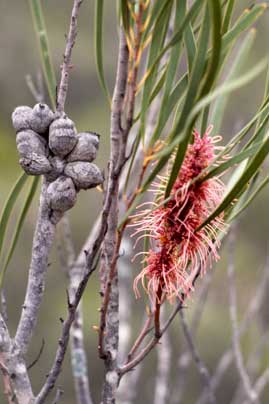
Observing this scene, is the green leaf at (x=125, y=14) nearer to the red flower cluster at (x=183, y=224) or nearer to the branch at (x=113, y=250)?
the branch at (x=113, y=250)

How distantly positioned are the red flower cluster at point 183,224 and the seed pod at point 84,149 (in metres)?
0.09

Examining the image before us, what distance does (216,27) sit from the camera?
2.59 feet

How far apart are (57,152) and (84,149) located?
0.03m

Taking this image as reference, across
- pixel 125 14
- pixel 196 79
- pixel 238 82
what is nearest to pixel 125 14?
pixel 125 14

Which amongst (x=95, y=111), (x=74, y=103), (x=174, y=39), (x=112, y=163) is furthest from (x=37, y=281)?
(x=74, y=103)

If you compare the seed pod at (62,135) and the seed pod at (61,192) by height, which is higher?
the seed pod at (62,135)

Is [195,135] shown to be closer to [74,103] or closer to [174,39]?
[174,39]

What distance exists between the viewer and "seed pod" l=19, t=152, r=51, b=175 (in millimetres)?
999

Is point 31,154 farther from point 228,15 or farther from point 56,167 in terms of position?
point 228,15

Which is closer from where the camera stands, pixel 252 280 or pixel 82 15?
pixel 252 280

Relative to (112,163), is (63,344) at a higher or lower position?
lower

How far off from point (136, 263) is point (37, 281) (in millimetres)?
3569

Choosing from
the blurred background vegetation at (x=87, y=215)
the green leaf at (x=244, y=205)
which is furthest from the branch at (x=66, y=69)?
the blurred background vegetation at (x=87, y=215)

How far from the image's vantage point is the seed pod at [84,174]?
1.00 metres
